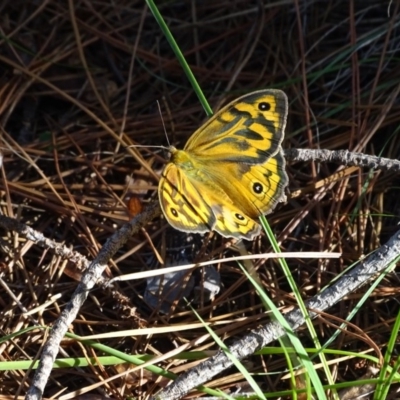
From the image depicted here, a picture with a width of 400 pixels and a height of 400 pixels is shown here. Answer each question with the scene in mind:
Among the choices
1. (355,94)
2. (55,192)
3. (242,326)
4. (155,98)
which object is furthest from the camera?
(155,98)

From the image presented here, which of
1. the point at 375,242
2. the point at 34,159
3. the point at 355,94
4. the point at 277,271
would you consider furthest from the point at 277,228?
the point at 34,159

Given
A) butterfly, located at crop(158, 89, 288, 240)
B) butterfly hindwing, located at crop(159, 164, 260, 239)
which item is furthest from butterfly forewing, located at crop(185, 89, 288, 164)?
butterfly hindwing, located at crop(159, 164, 260, 239)

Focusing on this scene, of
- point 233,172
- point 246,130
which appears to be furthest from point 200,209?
point 246,130

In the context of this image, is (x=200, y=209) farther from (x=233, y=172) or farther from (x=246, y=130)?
(x=246, y=130)

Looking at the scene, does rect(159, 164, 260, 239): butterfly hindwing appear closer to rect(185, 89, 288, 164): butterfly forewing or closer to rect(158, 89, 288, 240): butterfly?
rect(158, 89, 288, 240): butterfly

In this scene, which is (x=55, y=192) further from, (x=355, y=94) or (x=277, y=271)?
(x=355, y=94)

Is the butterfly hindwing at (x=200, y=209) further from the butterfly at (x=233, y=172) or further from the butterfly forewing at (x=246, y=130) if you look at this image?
the butterfly forewing at (x=246, y=130)

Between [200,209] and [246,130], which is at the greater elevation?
[246,130]

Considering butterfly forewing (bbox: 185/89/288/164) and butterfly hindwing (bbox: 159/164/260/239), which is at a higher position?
butterfly forewing (bbox: 185/89/288/164)
